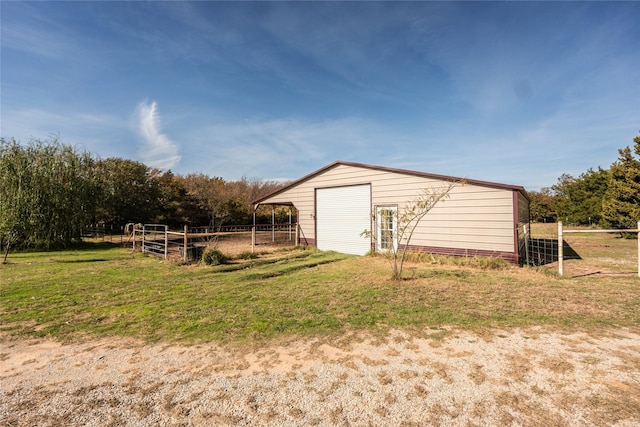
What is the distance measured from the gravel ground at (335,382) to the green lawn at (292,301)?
451mm

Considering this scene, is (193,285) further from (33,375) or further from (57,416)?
(57,416)

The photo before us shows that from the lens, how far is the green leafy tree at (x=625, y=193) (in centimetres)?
1869

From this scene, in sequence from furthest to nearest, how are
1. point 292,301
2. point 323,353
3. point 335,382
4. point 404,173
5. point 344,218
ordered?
1. point 344,218
2. point 404,173
3. point 292,301
4. point 323,353
5. point 335,382

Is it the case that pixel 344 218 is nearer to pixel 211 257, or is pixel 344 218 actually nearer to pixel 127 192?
pixel 211 257

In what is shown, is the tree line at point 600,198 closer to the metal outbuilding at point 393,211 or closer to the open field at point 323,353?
the metal outbuilding at point 393,211

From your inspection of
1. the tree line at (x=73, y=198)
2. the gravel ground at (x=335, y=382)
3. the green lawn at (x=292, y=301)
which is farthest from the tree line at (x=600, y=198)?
the tree line at (x=73, y=198)

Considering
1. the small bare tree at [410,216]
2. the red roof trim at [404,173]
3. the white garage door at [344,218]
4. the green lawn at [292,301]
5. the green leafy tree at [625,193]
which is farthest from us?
the green leafy tree at [625,193]

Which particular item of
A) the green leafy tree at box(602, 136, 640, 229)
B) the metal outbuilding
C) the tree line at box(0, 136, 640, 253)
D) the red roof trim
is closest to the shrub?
the metal outbuilding

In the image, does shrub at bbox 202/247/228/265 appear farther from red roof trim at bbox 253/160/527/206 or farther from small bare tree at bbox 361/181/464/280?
red roof trim at bbox 253/160/527/206

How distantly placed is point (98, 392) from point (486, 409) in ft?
11.6

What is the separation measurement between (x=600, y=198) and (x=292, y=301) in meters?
36.0

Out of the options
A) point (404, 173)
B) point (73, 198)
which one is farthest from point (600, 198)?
point (73, 198)

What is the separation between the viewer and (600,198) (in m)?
28.1

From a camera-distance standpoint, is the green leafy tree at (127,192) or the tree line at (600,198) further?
the green leafy tree at (127,192)
